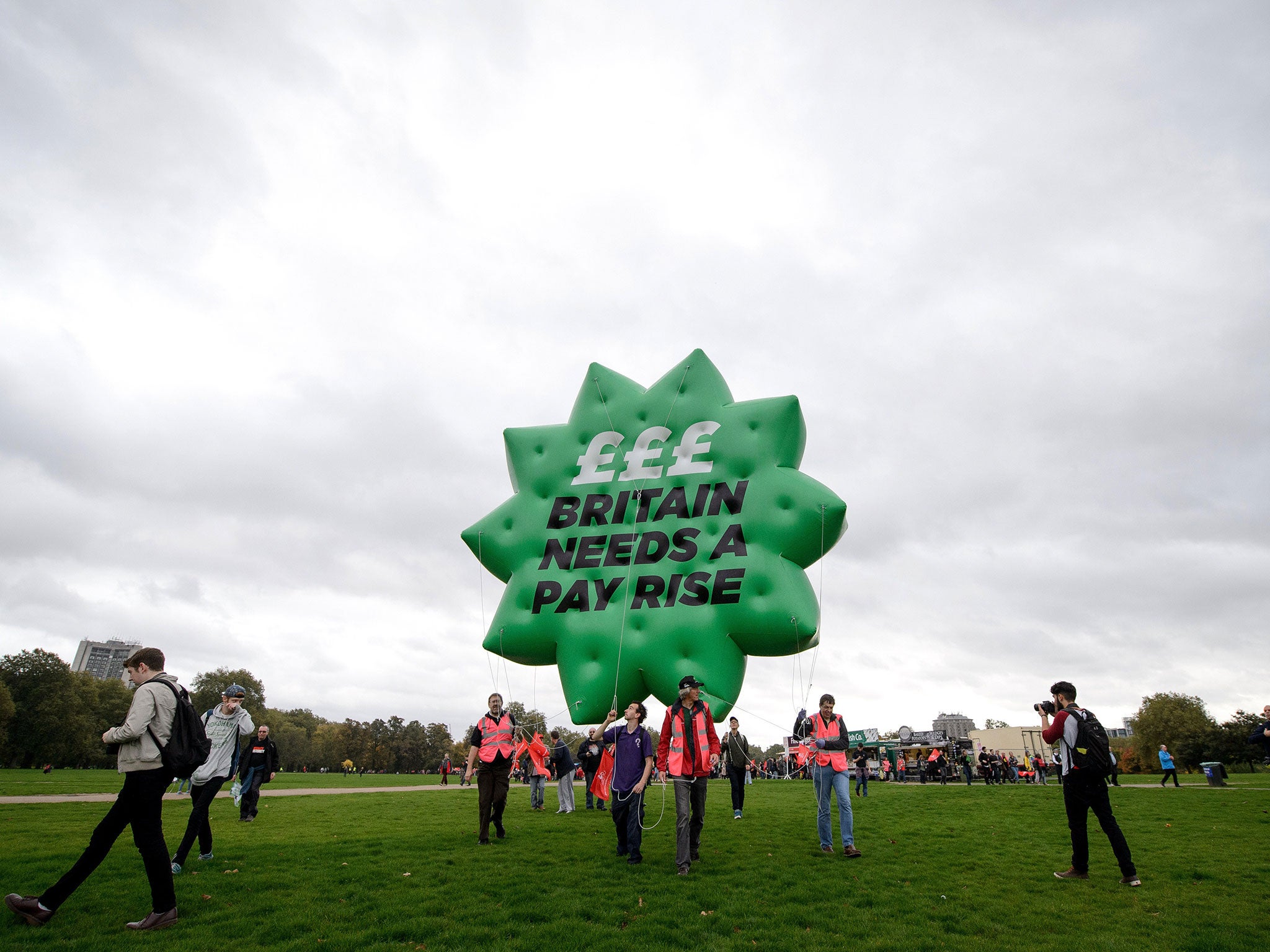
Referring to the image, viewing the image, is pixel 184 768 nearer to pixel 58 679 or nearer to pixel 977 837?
pixel 977 837

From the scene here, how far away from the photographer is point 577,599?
10719mm

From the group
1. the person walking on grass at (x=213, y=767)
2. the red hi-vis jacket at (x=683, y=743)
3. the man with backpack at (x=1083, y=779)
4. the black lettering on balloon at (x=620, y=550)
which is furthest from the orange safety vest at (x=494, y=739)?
the man with backpack at (x=1083, y=779)

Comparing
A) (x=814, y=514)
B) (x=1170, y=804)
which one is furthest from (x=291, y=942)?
(x=1170, y=804)

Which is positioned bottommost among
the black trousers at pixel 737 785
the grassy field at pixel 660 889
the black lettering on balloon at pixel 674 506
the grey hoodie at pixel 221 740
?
the grassy field at pixel 660 889

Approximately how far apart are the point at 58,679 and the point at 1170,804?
2952 inches

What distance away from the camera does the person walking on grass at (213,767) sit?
279 inches

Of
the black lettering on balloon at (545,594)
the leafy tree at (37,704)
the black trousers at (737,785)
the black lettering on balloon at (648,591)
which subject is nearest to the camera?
the black lettering on balloon at (648,591)

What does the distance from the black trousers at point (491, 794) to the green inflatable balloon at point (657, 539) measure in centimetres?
135

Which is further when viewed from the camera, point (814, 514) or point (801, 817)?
point (801, 817)

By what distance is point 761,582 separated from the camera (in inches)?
388

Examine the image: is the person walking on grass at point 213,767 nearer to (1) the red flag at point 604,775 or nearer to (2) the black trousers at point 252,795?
(2) the black trousers at point 252,795

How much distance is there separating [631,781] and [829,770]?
2.43 meters

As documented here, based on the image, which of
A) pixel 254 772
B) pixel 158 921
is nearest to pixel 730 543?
pixel 158 921

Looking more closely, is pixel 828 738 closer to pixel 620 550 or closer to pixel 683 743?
pixel 683 743
